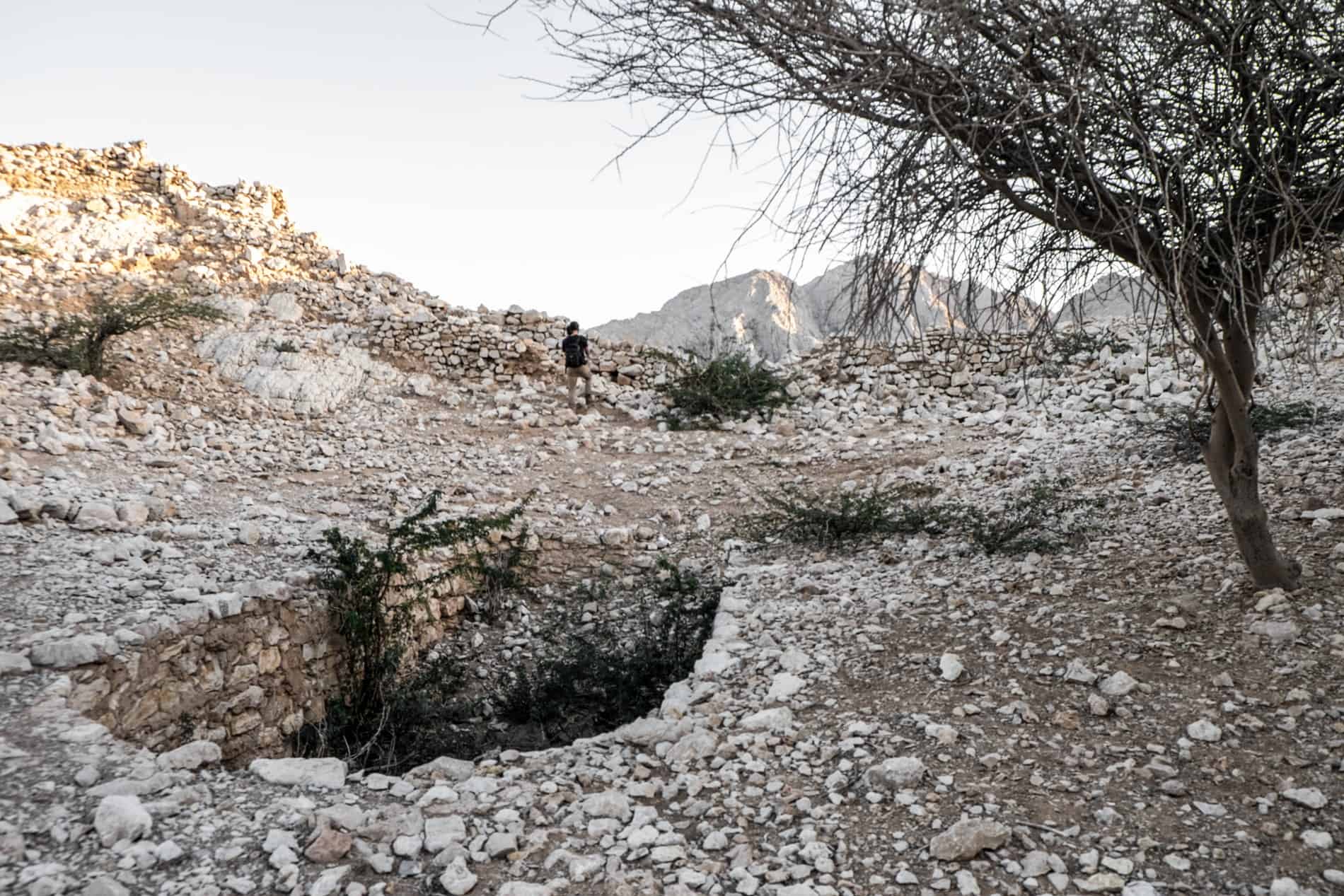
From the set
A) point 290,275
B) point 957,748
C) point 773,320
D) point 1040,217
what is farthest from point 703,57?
point 773,320

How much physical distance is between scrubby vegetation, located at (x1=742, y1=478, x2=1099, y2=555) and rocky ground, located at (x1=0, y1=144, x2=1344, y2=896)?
17cm

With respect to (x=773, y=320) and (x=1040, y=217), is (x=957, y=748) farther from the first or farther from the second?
(x=773, y=320)

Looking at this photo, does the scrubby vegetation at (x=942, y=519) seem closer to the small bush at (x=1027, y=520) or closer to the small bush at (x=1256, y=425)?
the small bush at (x=1027, y=520)

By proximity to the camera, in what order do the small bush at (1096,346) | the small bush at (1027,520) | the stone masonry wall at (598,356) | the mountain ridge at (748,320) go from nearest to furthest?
the small bush at (1027,520) < the small bush at (1096,346) < the stone masonry wall at (598,356) < the mountain ridge at (748,320)

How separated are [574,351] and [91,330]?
505 cm

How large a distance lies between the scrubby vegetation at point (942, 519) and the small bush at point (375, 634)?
215 centimetres

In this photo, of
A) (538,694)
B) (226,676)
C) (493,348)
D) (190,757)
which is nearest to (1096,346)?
(493,348)

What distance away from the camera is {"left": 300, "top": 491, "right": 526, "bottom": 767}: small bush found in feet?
12.3

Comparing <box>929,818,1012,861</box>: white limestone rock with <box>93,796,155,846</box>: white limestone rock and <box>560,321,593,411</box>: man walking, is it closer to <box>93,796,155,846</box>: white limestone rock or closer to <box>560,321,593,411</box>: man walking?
<box>93,796,155,846</box>: white limestone rock

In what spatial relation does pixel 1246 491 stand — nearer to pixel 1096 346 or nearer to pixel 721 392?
pixel 721 392

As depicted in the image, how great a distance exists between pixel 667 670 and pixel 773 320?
47.2 feet

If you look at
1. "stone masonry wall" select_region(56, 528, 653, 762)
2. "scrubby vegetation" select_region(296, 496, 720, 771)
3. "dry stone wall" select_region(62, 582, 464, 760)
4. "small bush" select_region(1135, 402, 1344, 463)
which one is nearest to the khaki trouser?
"scrubby vegetation" select_region(296, 496, 720, 771)

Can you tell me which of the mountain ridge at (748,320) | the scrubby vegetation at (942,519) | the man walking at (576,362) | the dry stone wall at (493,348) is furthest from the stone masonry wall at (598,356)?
the scrubby vegetation at (942,519)

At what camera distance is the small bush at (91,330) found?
295 inches
